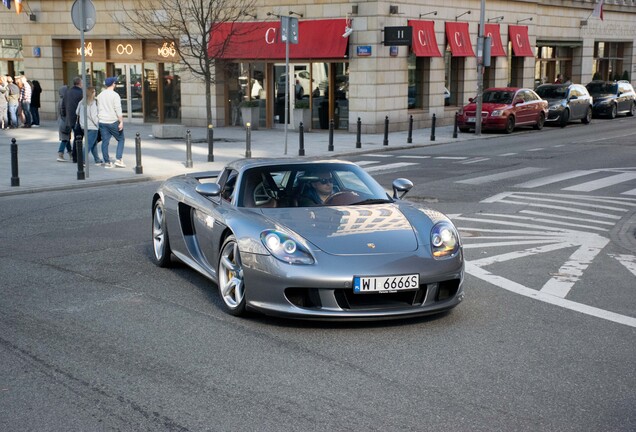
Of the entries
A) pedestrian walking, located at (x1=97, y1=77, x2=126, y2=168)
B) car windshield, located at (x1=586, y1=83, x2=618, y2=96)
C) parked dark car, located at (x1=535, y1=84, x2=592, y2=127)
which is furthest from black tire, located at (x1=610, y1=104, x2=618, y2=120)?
pedestrian walking, located at (x1=97, y1=77, x2=126, y2=168)

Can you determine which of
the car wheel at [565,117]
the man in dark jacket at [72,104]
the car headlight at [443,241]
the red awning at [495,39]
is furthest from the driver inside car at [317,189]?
the red awning at [495,39]

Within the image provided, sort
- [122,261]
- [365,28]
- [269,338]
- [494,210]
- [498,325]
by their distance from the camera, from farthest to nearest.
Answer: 1. [365,28]
2. [494,210]
3. [122,261]
4. [498,325]
5. [269,338]

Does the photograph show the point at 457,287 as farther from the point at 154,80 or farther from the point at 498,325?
the point at 154,80

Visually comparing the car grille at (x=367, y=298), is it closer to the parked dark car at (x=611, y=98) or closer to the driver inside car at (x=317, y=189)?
the driver inside car at (x=317, y=189)

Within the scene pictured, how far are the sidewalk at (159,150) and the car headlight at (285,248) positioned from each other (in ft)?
33.1

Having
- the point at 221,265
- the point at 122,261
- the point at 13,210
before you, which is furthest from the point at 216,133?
the point at 221,265

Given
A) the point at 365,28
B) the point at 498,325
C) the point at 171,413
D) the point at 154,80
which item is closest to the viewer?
the point at 171,413

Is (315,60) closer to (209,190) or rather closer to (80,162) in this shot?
(80,162)

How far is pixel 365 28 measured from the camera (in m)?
30.5

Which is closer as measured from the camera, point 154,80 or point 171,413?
point 171,413

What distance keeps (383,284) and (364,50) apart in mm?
24502

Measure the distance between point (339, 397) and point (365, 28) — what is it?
86.3ft

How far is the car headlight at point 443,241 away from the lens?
284 inches

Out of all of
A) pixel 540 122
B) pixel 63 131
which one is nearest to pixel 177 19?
pixel 540 122
